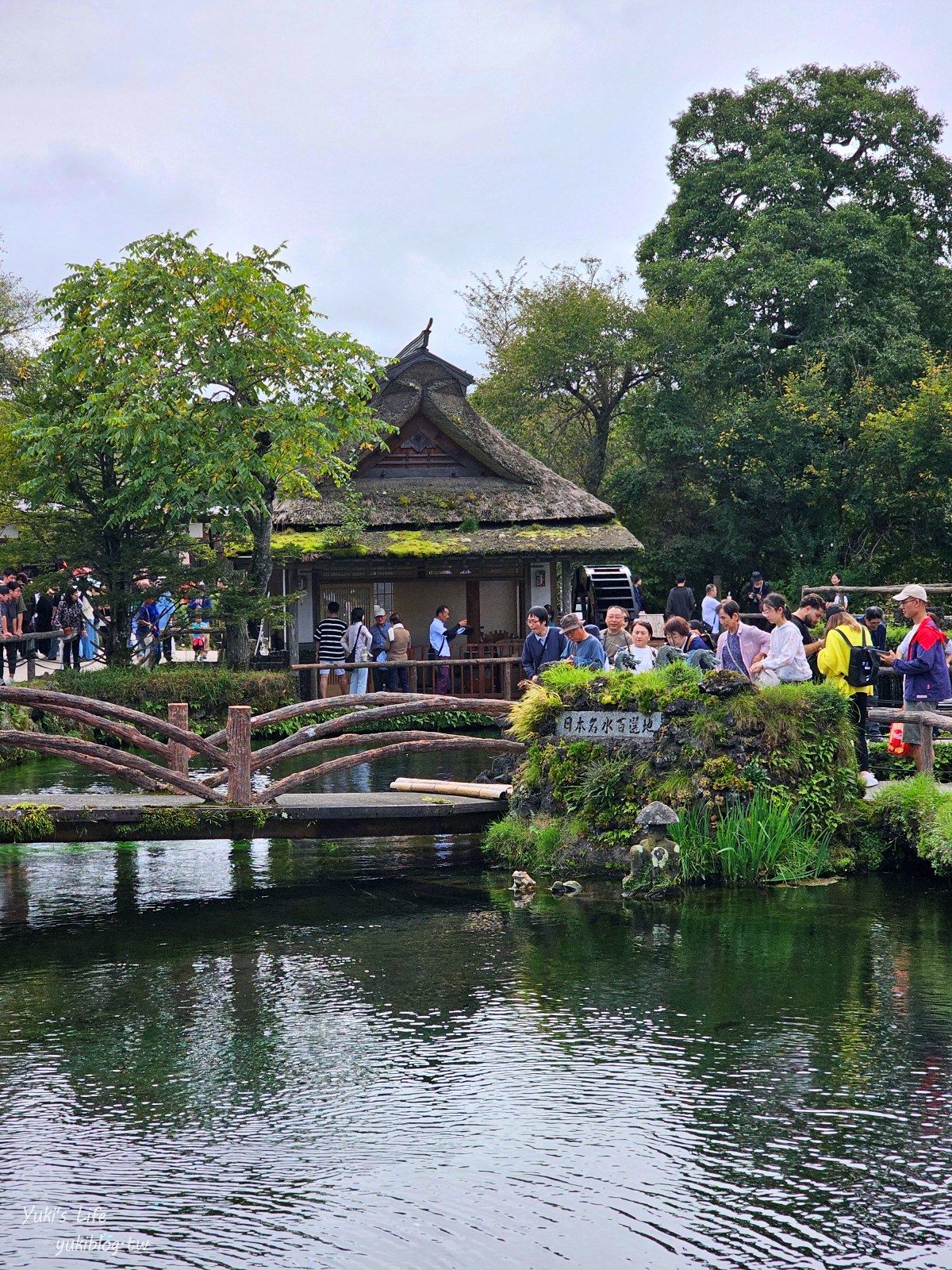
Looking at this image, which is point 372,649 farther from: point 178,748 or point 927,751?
point 927,751

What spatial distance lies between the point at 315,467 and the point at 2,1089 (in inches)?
675

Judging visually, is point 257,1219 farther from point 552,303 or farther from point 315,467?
point 552,303

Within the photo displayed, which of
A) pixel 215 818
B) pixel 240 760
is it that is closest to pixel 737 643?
pixel 240 760

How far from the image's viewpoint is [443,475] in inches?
1113

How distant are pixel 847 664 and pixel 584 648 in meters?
2.51

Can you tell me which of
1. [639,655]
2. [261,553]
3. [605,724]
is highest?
[261,553]

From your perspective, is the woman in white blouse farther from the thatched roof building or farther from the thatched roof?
the thatched roof

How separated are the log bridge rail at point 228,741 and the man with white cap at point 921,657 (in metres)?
3.69

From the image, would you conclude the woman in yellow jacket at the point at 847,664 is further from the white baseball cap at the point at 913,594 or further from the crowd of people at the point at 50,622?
the crowd of people at the point at 50,622

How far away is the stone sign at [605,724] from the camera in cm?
1218

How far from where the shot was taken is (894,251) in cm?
3725

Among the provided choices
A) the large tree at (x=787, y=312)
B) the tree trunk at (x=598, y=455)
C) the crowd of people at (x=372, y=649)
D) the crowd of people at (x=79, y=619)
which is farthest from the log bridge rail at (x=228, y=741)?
the tree trunk at (x=598, y=455)

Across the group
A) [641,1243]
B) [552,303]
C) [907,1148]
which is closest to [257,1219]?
[641,1243]

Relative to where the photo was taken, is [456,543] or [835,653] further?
[456,543]
